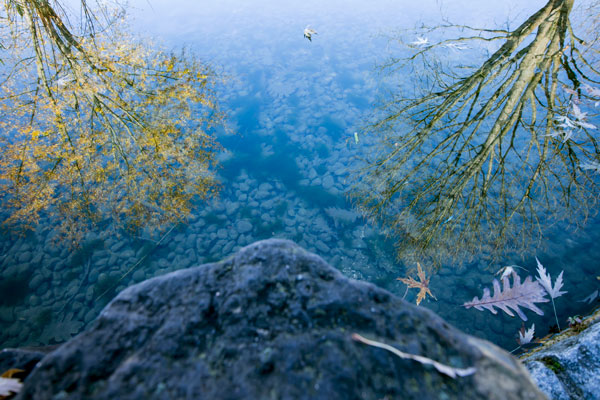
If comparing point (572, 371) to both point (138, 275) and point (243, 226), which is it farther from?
point (138, 275)

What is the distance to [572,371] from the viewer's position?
1913 mm

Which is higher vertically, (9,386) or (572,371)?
(9,386)

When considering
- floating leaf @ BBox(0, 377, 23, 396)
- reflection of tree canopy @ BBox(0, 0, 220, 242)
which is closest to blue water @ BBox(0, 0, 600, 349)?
reflection of tree canopy @ BBox(0, 0, 220, 242)

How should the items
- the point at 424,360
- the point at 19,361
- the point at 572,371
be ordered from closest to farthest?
the point at 424,360, the point at 19,361, the point at 572,371

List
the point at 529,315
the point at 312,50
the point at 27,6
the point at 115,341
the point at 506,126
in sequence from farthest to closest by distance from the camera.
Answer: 1. the point at 312,50
2. the point at 529,315
3. the point at 27,6
4. the point at 506,126
5. the point at 115,341

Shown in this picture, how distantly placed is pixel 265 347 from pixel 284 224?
6.01 meters

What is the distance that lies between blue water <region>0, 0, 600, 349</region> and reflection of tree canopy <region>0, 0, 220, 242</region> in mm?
791

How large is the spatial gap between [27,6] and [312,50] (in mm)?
10716

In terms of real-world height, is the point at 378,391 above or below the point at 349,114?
below

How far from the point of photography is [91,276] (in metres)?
6.18

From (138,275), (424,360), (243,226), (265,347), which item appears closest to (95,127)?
(138,275)

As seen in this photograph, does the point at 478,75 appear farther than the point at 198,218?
No

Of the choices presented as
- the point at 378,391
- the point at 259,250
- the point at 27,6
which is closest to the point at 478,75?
the point at 259,250

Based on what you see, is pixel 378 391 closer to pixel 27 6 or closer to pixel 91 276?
pixel 27 6
